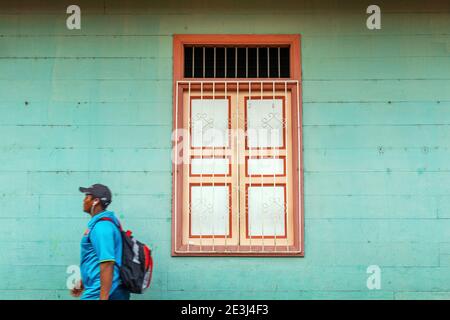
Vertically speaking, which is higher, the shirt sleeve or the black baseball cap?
the black baseball cap

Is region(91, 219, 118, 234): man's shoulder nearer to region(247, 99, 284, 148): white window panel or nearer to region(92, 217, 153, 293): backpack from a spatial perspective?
region(92, 217, 153, 293): backpack

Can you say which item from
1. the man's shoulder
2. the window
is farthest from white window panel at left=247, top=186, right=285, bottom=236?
the man's shoulder

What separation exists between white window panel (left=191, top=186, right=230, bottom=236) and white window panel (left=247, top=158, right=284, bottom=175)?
1.07 feet

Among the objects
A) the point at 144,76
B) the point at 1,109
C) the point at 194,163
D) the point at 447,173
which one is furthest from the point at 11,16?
the point at 447,173

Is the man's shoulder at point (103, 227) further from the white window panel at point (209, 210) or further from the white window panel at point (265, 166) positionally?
the white window panel at point (265, 166)

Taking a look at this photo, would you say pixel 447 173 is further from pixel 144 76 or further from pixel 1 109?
pixel 1 109

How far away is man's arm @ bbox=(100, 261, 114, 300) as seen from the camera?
→ 15.5 feet

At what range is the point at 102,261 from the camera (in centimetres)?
474

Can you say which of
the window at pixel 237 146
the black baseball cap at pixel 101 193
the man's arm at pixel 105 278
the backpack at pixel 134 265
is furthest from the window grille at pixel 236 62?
the man's arm at pixel 105 278

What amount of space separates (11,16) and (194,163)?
2.45 m

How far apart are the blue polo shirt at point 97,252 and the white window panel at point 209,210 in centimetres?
146

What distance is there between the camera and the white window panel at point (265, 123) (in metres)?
6.45

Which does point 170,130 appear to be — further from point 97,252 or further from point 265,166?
point 97,252

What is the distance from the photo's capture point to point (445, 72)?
6434 millimetres
